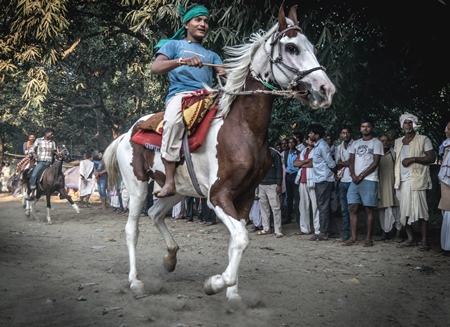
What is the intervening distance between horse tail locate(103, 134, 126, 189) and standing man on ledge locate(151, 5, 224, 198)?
169cm

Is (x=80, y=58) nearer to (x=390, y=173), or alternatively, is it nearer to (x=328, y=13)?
(x=328, y=13)

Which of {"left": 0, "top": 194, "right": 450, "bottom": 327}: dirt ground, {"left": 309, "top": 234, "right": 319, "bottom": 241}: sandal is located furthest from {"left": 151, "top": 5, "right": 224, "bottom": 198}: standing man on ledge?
{"left": 309, "top": 234, "right": 319, "bottom": 241}: sandal

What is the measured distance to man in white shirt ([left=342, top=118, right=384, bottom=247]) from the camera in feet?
30.0

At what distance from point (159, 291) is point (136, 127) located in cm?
213

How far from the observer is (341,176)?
10133mm

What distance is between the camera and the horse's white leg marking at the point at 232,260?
4.36m

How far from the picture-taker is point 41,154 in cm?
1417

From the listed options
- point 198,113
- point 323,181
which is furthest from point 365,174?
point 198,113

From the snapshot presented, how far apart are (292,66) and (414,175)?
512cm

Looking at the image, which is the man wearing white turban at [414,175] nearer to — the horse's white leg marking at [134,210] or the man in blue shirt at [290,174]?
the man in blue shirt at [290,174]

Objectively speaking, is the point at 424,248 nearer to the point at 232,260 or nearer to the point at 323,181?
the point at 323,181

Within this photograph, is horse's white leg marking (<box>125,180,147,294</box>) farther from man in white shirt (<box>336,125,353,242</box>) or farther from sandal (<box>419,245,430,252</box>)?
sandal (<box>419,245,430,252</box>)

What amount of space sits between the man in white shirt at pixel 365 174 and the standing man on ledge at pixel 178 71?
4.52m

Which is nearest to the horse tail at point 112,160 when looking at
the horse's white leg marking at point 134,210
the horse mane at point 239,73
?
the horse's white leg marking at point 134,210
